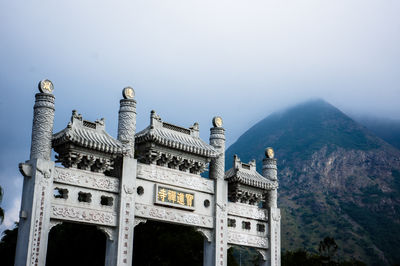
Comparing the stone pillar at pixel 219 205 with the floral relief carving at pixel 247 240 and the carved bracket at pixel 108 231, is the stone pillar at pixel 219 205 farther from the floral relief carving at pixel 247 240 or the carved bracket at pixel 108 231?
the carved bracket at pixel 108 231

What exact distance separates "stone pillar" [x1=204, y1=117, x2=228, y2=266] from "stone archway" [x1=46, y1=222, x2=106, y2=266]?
6.59 meters

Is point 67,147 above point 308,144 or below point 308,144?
below

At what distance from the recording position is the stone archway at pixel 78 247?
2242 centimetres

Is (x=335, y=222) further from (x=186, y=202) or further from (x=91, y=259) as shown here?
(x=186, y=202)

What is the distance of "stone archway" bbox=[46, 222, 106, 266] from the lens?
2242cm

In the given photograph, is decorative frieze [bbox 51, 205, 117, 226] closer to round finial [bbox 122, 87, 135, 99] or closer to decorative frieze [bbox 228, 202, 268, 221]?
round finial [bbox 122, 87, 135, 99]

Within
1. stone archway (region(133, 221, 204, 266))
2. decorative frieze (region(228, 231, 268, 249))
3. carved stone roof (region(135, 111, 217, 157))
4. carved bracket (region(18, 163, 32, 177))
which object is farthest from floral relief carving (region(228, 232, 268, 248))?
carved bracket (region(18, 163, 32, 177))

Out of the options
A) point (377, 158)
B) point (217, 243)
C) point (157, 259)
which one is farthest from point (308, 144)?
point (217, 243)

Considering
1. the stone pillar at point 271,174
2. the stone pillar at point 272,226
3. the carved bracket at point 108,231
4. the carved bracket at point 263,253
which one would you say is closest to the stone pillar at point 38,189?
the carved bracket at point 108,231

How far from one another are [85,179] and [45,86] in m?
2.76

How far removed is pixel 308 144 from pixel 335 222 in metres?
21.7

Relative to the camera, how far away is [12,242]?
25656 mm

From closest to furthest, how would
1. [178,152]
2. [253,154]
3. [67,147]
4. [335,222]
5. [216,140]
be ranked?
[67,147], [178,152], [216,140], [335,222], [253,154]

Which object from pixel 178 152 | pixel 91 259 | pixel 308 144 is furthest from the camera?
pixel 308 144
